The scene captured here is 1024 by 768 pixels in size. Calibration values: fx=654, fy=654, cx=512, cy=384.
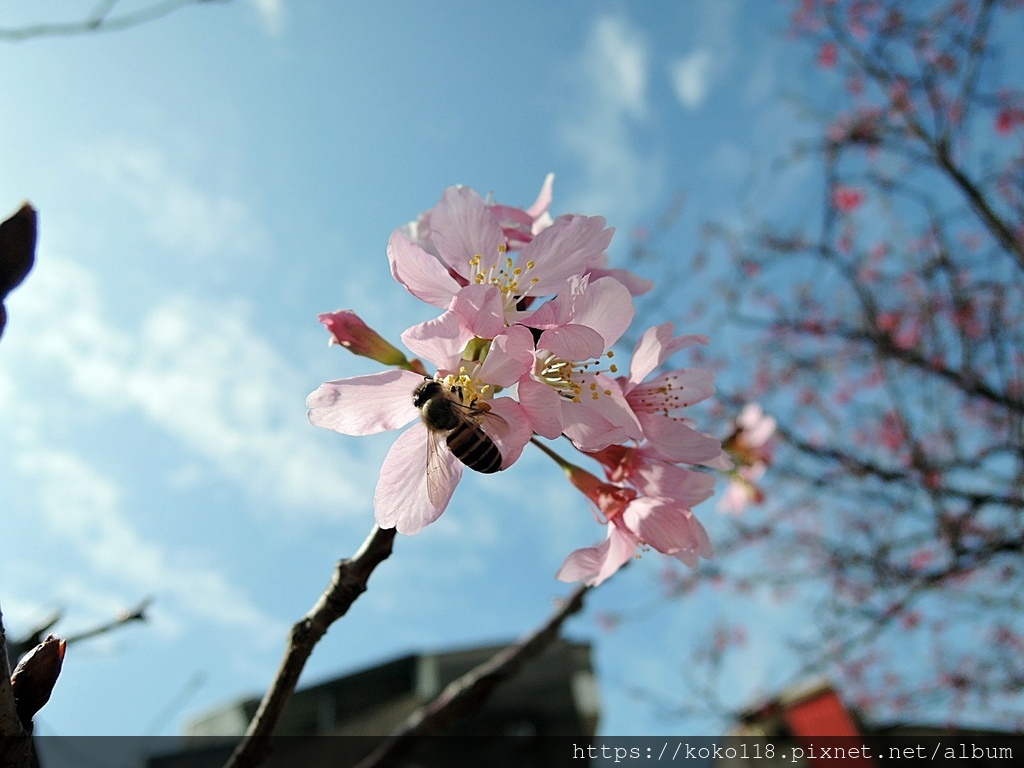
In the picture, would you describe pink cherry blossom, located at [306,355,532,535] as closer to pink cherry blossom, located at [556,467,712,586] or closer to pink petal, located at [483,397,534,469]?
pink petal, located at [483,397,534,469]

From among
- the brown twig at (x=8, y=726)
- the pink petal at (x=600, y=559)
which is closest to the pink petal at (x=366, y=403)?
the pink petal at (x=600, y=559)

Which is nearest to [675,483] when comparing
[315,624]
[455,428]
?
[455,428]

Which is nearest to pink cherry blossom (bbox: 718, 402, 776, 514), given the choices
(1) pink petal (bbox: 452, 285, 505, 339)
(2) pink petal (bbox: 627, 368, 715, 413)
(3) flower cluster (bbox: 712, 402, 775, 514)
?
(3) flower cluster (bbox: 712, 402, 775, 514)

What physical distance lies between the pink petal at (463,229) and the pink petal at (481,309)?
22 cm

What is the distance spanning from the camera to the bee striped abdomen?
1.15 metres

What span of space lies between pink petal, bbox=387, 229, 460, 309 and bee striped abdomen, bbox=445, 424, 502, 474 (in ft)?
0.82

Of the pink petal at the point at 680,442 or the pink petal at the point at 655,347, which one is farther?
the pink petal at the point at 655,347

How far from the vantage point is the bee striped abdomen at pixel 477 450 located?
115cm

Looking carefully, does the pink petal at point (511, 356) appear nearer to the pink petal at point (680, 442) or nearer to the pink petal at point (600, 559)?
the pink petal at point (680, 442)

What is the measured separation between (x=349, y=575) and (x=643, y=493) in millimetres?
616

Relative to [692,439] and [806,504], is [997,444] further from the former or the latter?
[692,439]

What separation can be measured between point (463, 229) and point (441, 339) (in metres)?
0.27

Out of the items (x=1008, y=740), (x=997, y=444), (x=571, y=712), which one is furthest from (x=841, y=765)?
(x=997, y=444)

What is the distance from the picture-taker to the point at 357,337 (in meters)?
1.25
